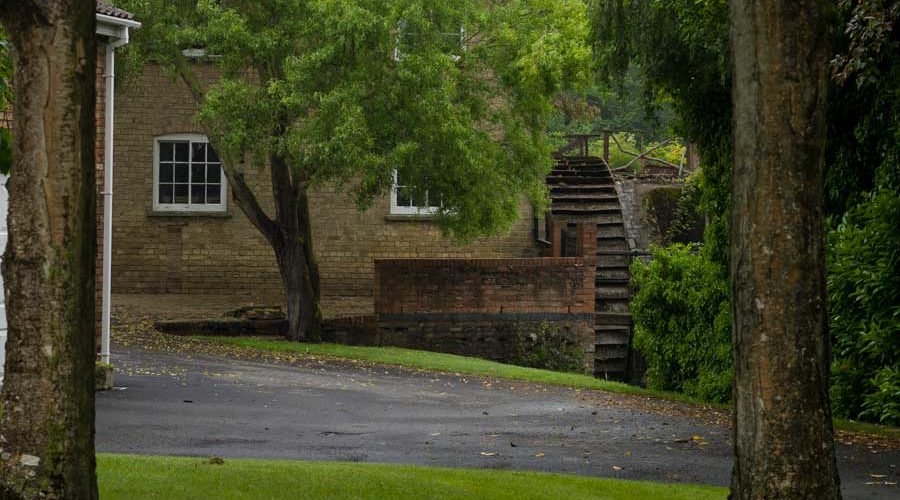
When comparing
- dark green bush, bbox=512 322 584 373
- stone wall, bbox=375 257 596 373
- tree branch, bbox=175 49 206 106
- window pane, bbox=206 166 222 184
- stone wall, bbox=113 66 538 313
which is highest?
tree branch, bbox=175 49 206 106

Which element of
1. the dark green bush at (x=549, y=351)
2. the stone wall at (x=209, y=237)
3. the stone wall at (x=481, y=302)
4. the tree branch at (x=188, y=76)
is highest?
the tree branch at (x=188, y=76)

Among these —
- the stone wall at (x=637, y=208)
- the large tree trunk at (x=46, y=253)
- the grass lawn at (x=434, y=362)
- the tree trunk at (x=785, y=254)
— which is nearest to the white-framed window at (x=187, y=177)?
the grass lawn at (x=434, y=362)

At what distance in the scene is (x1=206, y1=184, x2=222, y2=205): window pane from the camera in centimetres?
2878

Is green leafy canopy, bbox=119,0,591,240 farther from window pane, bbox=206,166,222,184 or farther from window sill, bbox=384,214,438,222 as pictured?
window pane, bbox=206,166,222,184

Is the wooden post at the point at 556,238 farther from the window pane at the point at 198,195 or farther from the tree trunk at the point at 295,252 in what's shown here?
the window pane at the point at 198,195

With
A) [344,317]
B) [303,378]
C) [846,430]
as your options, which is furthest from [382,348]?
[846,430]

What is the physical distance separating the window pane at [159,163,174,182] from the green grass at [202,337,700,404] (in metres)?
6.51

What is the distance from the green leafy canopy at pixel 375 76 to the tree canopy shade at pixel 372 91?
1.1 inches

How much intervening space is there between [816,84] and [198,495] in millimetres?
4122

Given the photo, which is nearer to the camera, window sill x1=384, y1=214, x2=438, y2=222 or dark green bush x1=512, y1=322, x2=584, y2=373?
dark green bush x1=512, y1=322, x2=584, y2=373

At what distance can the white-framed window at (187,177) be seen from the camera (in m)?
28.5

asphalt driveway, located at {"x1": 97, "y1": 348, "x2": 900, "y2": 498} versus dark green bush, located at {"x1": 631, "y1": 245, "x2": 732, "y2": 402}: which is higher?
dark green bush, located at {"x1": 631, "y1": 245, "x2": 732, "y2": 402}

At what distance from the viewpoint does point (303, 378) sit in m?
17.7

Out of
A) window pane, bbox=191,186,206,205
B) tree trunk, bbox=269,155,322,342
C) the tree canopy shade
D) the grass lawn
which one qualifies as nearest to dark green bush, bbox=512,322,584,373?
the grass lawn
